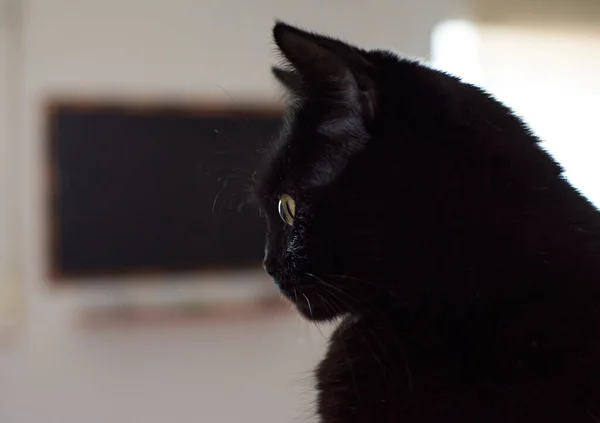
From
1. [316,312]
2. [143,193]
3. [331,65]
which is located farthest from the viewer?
[143,193]

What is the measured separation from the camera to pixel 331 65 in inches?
14.9

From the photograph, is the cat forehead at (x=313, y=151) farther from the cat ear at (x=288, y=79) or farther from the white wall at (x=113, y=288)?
the white wall at (x=113, y=288)

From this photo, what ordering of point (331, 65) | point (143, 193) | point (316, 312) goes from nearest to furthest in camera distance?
point (331, 65)
point (316, 312)
point (143, 193)

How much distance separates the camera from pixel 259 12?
6.45 ft

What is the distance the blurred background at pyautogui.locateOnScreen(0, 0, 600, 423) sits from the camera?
1.74 m

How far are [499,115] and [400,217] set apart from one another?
113 millimetres

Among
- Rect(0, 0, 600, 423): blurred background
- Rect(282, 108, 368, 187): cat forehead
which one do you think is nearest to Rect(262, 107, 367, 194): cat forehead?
Rect(282, 108, 368, 187): cat forehead

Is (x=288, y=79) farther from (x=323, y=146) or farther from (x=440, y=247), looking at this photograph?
(x=440, y=247)

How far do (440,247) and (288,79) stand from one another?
224 mm

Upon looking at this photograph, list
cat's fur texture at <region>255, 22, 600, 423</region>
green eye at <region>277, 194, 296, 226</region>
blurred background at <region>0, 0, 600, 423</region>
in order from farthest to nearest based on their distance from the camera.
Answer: blurred background at <region>0, 0, 600, 423</region>
green eye at <region>277, 194, 296, 226</region>
cat's fur texture at <region>255, 22, 600, 423</region>

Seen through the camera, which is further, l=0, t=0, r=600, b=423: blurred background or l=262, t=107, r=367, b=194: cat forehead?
l=0, t=0, r=600, b=423: blurred background

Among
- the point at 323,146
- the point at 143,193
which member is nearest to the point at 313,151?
the point at 323,146

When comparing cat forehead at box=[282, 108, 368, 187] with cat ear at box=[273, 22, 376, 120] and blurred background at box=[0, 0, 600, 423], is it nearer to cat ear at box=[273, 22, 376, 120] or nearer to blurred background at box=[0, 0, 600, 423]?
cat ear at box=[273, 22, 376, 120]

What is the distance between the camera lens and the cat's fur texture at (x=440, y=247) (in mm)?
355
